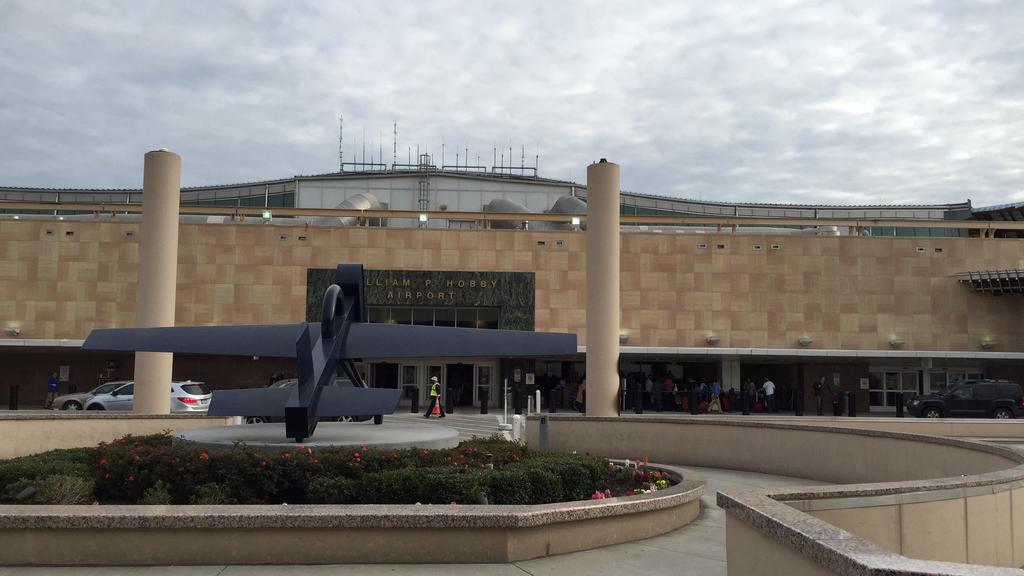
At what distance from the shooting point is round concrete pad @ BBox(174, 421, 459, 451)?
12.6 metres

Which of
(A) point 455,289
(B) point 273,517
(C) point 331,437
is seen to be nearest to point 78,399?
(A) point 455,289

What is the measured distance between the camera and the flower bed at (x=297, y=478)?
10.1 meters

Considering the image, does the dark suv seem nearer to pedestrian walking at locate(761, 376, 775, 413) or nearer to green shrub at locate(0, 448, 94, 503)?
pedestrian walking at locate(761, 376, 775, 413)

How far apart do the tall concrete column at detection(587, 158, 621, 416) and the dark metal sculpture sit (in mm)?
11996

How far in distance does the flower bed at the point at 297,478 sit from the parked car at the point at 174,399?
1749cm

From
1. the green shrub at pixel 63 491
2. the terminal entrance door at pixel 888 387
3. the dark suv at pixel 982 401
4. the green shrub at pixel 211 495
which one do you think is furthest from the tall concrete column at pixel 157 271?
the terminal entrance door at pixel 888 387

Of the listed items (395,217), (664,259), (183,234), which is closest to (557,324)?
(664,259)

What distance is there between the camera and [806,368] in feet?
126

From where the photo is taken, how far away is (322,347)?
13.9m

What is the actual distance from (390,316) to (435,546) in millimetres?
30998

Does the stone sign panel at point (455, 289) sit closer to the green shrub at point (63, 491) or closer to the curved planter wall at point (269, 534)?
the green shrub at point (63, 491)

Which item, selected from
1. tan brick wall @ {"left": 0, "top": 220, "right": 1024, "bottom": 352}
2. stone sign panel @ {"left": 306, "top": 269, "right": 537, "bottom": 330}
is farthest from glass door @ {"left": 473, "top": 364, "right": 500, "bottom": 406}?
tan brick wall @ {"left": 0, "top": 220, "right": 1024, "bottom": 352}

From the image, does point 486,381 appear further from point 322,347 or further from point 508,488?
point 508,488

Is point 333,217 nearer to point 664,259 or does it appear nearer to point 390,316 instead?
point 390,316
